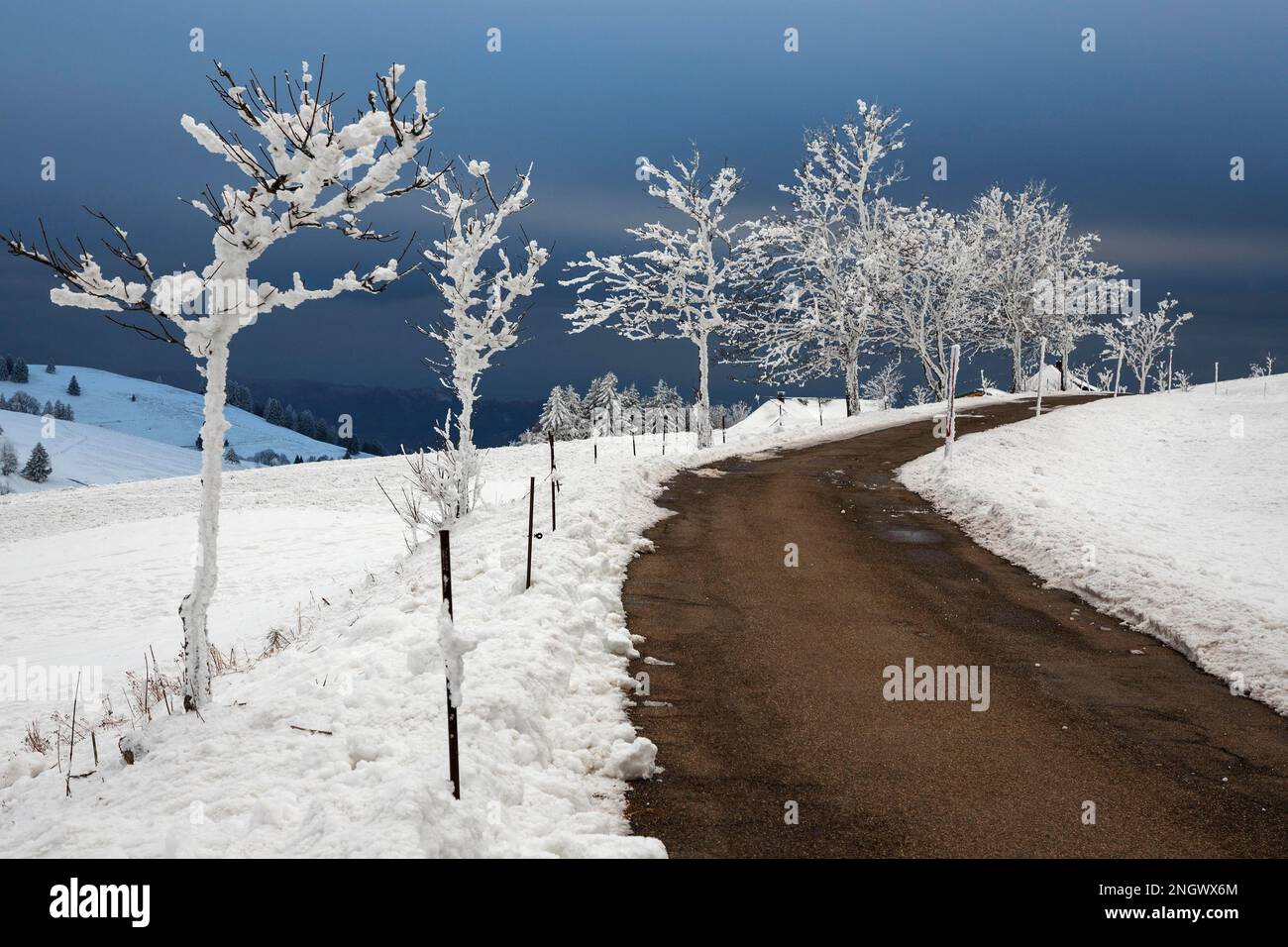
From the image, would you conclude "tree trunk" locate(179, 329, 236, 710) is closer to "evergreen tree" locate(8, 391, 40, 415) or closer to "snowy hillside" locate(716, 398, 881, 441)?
"snowy hillside" locate(716, 398, 881, 441)

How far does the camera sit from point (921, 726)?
6.42 metres

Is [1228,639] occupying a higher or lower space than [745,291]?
lower

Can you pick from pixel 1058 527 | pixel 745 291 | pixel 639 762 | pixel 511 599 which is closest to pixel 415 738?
pixel 639 762

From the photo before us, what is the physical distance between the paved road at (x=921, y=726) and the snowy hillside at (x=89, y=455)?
11105 cm

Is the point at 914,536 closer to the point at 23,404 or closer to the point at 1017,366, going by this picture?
the point at 1017,366

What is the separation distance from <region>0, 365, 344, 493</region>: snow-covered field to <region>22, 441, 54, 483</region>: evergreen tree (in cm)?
128

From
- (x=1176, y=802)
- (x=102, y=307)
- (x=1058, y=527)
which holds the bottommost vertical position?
(x=1176, y=802)

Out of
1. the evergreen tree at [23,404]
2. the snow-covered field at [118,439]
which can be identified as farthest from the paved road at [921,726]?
the evergreen tree at [23,404]

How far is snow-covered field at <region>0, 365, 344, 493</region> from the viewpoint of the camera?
119062 millimetres
